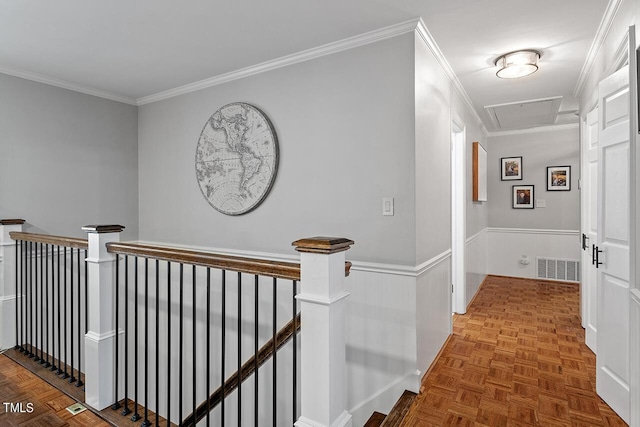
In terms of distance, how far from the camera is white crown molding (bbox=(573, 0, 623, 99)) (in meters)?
2.09

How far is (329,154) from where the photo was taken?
270 cm

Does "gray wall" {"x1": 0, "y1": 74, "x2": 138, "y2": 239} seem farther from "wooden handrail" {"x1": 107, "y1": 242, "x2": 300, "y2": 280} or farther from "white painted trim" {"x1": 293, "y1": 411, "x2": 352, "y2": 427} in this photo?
"white painted trim" {"x1": 293, "y1": 411, "x2": 352, "y2": 427}

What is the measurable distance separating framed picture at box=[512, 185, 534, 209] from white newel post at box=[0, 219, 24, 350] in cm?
617

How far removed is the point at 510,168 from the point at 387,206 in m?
4.27

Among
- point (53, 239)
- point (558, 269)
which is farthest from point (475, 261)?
point (53, 239)

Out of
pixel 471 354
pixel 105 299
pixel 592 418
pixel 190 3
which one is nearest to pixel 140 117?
pixel 190 3

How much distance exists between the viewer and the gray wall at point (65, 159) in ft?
10.2

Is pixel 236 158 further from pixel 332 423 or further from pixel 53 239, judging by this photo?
pixel 332 423

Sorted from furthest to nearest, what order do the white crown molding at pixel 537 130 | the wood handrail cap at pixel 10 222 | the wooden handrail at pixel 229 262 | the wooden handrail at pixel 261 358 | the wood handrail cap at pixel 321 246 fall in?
1. the white crown molding at pixel 537 130
2. the wood handrail cap at pixel 10 222
3. the wooden handrail at pixel 261 358
4. the wooden handrail at pixel 229 262
5. the wood handrail cap at pixel 321 246

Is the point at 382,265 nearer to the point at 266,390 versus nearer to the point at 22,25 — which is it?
the point at 266,390

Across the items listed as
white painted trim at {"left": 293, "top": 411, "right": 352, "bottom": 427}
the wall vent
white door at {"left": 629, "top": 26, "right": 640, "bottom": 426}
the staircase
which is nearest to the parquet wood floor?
the staircase

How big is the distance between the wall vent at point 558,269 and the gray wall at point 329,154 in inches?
170

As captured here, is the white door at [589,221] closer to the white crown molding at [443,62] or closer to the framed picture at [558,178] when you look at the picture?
the white crown molding at [443,62]

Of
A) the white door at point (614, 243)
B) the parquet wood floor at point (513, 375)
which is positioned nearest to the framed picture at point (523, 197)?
the parquet wood floor at point (513, 375)
